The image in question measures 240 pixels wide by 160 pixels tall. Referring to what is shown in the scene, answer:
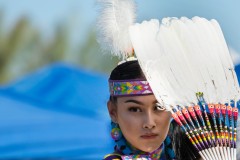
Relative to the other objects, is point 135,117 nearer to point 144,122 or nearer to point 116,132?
point 144,122

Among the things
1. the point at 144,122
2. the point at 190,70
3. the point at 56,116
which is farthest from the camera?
the point at 56,116

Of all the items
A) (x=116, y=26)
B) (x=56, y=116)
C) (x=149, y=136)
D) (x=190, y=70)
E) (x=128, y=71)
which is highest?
(x=56, y=116)

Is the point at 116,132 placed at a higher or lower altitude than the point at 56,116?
lower

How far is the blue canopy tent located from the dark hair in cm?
361

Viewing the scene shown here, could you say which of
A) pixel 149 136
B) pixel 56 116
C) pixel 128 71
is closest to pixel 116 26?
pixel 128 71

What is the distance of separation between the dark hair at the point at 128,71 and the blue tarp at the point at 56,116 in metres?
3.78

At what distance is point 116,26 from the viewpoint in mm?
3080

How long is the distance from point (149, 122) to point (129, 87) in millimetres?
174

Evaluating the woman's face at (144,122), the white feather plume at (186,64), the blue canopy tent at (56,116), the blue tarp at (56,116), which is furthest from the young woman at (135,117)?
the blue tarp at (56,116)

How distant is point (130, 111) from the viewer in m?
3.05

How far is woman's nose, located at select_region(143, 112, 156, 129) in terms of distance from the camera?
2965 mm

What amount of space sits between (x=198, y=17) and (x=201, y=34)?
0.07m

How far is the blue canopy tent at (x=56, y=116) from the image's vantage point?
288 inches

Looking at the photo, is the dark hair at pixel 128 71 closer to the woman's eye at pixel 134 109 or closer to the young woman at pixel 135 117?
the young woman at pixel 135 117
